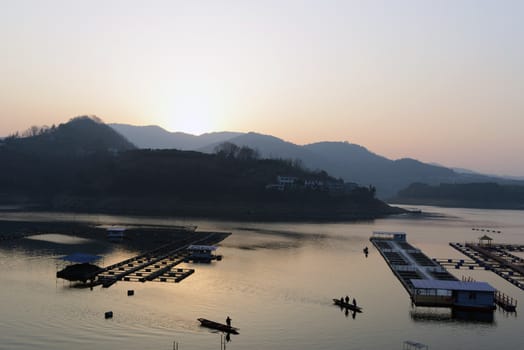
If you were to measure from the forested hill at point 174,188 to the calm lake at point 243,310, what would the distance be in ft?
240

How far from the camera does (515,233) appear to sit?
3989 inches

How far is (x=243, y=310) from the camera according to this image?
34.0m

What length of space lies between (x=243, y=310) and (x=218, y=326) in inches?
184

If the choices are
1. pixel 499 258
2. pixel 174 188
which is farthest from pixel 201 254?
pixel 174 188

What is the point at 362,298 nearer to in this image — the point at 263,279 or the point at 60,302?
the point at 263,279

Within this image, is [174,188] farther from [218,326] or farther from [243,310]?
[218,326]

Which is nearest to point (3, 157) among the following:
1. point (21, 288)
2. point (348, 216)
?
point (348, 216)

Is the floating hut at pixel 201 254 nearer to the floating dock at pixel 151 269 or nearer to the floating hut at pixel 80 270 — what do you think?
the floating dock at pixel 151 269

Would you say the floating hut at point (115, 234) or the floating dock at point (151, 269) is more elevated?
the floating hut at point (115, 234)

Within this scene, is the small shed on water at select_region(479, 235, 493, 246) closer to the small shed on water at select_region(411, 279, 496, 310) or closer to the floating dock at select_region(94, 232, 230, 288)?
the small shed on water at select_region(411, 279, 496, 310)

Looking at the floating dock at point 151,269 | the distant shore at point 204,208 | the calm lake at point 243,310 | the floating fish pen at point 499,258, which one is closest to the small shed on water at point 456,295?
the calm lake at point 243,310

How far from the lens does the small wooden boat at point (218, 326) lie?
29016 mm

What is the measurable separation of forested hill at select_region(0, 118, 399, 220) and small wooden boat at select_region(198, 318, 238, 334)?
93237mm

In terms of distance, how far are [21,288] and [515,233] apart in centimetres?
9002
